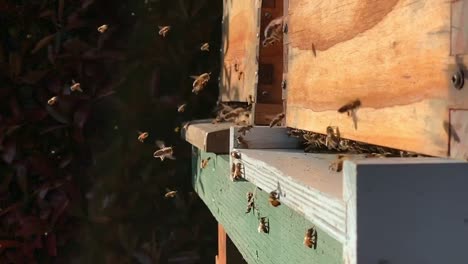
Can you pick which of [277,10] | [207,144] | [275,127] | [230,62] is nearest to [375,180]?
[275,127]

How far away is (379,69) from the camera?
0.80m

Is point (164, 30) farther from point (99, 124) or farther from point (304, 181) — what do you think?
point (304, 181)

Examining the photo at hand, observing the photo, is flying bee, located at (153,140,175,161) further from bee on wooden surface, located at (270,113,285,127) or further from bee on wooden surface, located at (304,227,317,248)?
bee on wooden surface, located at (304,227,317,248)

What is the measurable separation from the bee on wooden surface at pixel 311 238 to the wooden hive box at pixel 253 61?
0.52 meters

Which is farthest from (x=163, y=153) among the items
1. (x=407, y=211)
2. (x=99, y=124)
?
(x=407, y=211)

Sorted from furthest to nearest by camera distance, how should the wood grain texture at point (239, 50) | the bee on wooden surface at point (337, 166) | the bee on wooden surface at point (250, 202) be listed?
the wood grain texture at point (239, 50), the bee on wooden surface at point (250, 202), the bee on wooden surface at point (337, 166)

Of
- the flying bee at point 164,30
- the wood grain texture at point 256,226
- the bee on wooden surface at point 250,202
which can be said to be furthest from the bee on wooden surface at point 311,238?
the flying bee at point 164,30

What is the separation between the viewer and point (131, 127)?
2.49 m

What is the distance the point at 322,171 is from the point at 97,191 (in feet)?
5.90

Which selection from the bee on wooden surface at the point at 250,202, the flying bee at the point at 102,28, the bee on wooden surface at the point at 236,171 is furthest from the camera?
the flying bee at the point at 102,28

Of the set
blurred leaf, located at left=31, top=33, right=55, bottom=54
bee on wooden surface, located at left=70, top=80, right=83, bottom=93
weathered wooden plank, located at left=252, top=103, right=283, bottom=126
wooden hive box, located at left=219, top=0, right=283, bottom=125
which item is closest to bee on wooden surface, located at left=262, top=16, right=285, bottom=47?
wooden hive box, located at left=219, top=0, right=283, bottom=125

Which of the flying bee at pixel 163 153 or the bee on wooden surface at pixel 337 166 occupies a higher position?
the bee on wooden surface at pixel 337 166

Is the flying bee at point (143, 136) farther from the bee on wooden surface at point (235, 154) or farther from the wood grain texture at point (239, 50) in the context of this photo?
the bee on wooden surface at point (235, 154)

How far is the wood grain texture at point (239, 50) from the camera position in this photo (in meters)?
1.52
